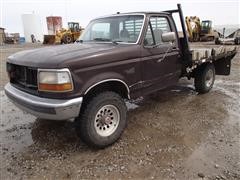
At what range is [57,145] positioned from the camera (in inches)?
144

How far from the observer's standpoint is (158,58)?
4340 millimetres

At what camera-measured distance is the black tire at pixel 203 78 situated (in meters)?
6.01

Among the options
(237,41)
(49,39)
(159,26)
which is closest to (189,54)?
(159,26)

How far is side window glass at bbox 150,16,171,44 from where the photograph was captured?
14.3 feet

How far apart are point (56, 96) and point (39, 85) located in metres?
0.30

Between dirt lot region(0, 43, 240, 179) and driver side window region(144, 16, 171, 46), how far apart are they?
1542 mm

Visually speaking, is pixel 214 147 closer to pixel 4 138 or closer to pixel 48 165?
pixel 48 165

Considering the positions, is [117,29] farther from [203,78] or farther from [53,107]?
[203,78]

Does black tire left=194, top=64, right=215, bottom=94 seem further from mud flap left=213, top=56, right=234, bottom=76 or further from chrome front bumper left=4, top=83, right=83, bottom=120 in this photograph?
chrome front bumper left=4, top=83, right=83, bottom=120

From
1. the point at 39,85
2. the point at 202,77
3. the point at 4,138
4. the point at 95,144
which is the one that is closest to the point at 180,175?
the point at 95,144

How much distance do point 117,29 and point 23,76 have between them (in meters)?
1.89

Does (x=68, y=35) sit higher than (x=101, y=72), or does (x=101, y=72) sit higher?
(x=68, y=35)

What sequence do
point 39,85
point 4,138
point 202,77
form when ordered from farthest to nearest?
point 202,77 → point 4,138 → point 39,85

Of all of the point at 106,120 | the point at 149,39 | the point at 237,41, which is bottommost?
the point at 106,120
